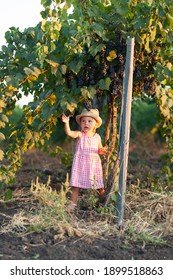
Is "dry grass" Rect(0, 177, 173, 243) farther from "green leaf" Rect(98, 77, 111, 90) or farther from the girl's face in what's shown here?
"green leaf" Rect(98, 77, 111, 90)

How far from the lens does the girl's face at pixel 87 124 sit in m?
5.11

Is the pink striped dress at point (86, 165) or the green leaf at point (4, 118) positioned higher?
the green leaf at point (4, 118)

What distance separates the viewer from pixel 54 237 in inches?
159

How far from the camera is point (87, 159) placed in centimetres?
512

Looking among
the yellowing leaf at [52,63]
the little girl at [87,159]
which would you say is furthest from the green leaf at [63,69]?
the little girl at [87,159]

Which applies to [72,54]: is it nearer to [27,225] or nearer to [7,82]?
[7,82]

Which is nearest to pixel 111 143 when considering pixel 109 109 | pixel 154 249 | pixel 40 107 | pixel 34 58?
pixel 109 109

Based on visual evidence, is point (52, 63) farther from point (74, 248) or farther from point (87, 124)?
point (74, 248)

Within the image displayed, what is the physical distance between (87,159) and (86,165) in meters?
0.05

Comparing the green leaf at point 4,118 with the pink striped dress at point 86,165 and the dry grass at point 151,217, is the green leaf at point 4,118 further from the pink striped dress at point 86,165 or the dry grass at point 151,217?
the dry grass at point 151,217

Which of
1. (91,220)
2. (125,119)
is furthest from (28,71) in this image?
(91,220)

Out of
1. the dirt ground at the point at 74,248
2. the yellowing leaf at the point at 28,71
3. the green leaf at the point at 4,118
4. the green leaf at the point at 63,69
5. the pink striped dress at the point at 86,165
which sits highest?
the green leaf at the point at 63,69

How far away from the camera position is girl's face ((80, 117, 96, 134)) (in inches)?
201

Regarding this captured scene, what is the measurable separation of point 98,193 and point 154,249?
4.04 ft
